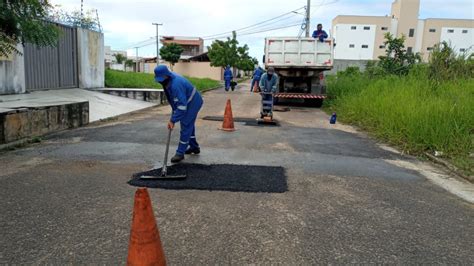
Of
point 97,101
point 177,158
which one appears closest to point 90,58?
point 97,101

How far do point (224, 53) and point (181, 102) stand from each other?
3906 centimetres

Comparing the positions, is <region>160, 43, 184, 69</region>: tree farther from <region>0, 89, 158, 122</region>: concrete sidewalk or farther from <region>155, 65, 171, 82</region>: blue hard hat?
<region>155, 65, 171, 82</region>: blue hard hat

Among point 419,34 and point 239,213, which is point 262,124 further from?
point 419,34

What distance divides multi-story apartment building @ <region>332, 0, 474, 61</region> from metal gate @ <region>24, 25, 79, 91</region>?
54.4 m

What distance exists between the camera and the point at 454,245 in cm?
334

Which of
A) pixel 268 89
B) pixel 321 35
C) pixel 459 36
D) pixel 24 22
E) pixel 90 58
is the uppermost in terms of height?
pixel 459 36

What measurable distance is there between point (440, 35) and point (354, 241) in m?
73.8

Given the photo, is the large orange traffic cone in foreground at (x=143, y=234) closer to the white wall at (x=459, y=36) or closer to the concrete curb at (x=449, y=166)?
the concrete curb at (x=449, y=166)

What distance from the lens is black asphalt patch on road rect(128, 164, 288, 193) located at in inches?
181

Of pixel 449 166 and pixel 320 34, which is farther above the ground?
pixel 320 34

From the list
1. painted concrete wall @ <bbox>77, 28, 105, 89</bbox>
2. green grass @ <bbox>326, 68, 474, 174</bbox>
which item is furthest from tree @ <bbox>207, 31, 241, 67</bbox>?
green grass @ <bbox>326, 68, 474, 174</bbox>

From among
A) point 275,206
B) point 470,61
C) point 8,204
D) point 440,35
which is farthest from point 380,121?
point 440,35

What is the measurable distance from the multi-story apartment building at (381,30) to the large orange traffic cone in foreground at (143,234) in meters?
64.5

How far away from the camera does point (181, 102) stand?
18.0 ft
